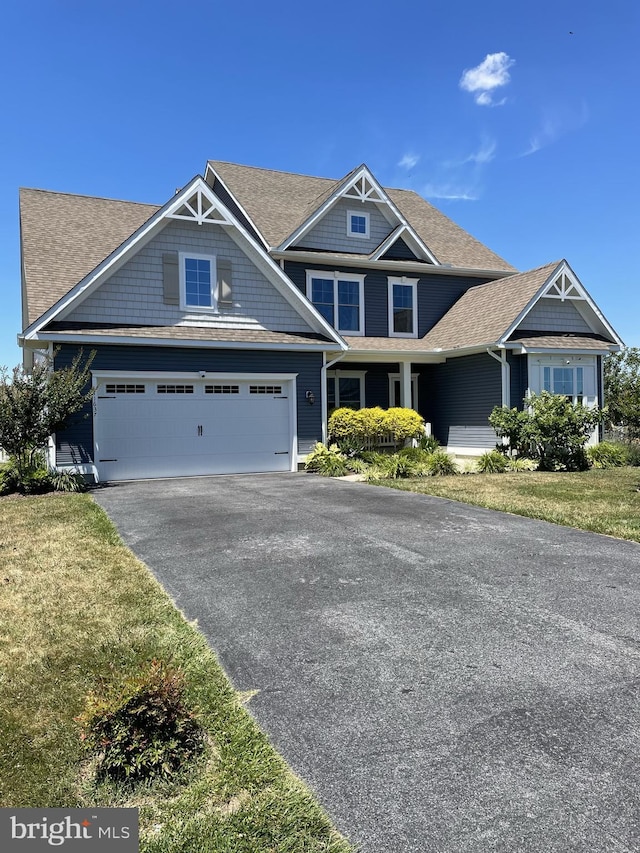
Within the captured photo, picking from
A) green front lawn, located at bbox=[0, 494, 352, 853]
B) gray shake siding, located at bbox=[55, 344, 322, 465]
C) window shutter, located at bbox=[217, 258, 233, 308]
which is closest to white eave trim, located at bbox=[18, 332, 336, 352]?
gray shake siding, located at bbox=[55, 344, 322, 465]

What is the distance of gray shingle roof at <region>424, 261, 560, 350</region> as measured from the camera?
17.3 meters

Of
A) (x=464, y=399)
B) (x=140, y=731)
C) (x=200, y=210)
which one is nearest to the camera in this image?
(x=140, y=731)

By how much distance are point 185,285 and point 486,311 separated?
9.64 m

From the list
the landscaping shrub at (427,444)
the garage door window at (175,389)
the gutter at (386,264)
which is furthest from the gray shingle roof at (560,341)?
the garage door window at (175,389)

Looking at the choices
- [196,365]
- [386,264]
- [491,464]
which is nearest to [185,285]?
[196,365]

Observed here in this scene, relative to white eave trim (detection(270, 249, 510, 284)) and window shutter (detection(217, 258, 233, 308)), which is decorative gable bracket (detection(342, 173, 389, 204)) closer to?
white eave trim (detection(270, 249, 510, 284))

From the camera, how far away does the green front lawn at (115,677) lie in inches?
92.4

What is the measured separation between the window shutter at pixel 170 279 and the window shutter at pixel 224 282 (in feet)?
3.58

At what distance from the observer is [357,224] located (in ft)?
64.0

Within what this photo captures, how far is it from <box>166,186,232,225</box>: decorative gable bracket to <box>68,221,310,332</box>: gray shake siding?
0.29 m

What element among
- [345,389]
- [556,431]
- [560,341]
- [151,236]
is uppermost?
[151,236]

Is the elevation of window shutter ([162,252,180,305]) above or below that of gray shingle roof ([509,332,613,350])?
above

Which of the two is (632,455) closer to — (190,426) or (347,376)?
(347,376)

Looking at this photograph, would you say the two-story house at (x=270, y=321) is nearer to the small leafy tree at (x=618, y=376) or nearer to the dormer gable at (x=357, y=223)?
the dormer gable at (x=357, y=223)
